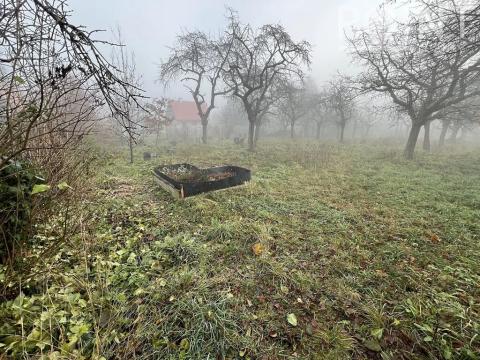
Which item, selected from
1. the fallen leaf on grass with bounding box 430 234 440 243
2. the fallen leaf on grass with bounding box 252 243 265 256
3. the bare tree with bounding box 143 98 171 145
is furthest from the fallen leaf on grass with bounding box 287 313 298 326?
the bare tree with bounding box 143 98 171 145

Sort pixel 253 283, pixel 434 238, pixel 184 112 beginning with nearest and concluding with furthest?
pixel 253 283 → pixel 434 238 → pixel 184 112

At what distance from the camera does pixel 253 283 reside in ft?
8.79

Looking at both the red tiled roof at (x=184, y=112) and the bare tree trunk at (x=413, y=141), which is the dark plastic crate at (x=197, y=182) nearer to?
the bare tree trunk at (x=413, y=141)

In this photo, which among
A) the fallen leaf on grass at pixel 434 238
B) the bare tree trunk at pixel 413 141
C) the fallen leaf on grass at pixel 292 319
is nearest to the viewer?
the fallen leaf on grass at pixel 292 319

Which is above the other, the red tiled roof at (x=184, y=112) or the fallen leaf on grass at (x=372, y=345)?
the red tiled roof at (x=184, y=112)

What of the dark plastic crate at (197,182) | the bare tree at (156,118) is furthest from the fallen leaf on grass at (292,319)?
the bare tree at (156,118)

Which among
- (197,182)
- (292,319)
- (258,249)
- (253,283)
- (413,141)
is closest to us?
(292,319)

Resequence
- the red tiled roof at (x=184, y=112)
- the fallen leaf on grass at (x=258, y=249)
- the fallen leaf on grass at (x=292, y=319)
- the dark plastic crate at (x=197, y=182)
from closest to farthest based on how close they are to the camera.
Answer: the fallen leaf on grass at (x=292, y=319), the fallen leaf on grass at (x=258, y=249), the dark plastic crate at (x=197, y=182), the red tiled roof at (x=184, y=112)

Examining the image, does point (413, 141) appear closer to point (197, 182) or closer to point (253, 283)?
point (197, 182)

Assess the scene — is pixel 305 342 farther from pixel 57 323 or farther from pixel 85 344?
pixel 57 323

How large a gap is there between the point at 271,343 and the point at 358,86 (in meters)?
15.3

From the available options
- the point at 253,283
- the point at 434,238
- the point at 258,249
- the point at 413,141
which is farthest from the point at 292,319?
the point at 413,141

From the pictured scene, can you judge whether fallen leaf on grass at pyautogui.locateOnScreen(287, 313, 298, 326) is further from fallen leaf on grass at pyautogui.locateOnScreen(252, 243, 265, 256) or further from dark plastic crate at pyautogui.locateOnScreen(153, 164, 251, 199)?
dark plastic crate at pyautogui.locateOnScreen(153, 164, 251, 199)

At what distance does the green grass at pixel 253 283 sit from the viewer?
188 centimetres
